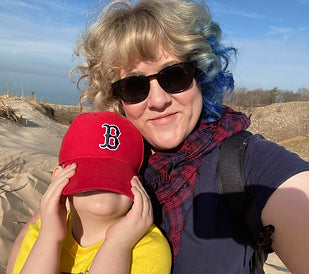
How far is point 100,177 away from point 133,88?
633mm

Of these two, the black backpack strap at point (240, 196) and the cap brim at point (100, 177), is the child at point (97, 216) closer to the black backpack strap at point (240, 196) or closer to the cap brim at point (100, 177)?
the cap brim at point (100, 177)

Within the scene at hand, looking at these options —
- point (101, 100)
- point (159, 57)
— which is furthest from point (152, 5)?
point (101, 100)

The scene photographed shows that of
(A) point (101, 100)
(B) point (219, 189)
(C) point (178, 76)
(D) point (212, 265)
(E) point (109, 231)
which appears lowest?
(D) point (212, 265)

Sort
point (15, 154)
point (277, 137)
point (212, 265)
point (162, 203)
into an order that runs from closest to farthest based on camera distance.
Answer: point (212, 265) → point (162, 203) → point (15, 154) → point (277, 137)

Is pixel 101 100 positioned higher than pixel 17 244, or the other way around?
pixel 101 100

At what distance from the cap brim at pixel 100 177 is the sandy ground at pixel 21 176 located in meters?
1.71

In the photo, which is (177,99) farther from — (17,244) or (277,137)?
(277,137)

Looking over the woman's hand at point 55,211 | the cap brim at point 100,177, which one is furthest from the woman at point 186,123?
the woman's hand at point 55,211

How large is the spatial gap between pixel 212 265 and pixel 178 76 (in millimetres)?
1049

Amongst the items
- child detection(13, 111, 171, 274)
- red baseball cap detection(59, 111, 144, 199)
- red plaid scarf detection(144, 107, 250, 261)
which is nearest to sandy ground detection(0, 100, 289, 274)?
child detection(13, 111, 171, 274)

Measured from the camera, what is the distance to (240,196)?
1469 mm

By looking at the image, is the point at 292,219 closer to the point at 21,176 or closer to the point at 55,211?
the point at 55,211

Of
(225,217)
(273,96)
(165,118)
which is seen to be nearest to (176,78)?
(165,118)

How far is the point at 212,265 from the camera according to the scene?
5.17 feet
